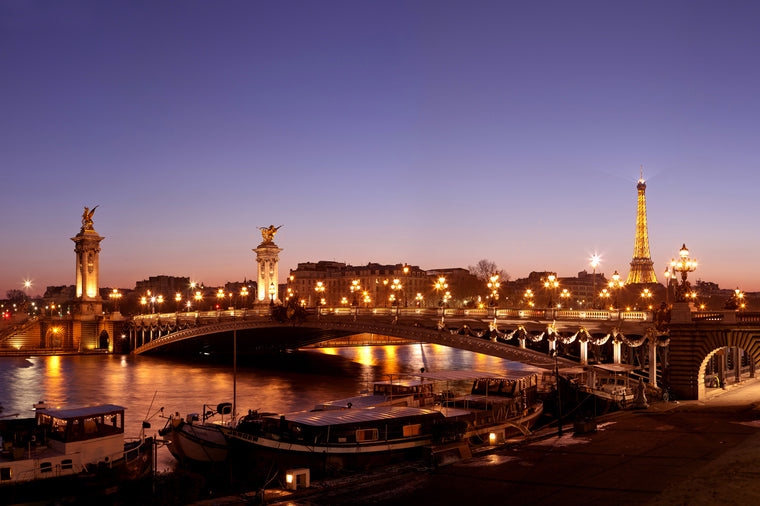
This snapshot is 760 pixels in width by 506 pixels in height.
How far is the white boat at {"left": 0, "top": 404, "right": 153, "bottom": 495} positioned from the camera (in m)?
22.3

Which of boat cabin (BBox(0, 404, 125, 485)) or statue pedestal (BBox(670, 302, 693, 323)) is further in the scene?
statue pedestal (BBox(670, 302, 693, 323))

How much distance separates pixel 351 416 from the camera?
26672 mm

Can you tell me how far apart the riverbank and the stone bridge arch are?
21.9 ft

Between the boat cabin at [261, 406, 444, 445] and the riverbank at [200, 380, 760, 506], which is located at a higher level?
the boat cabin at [261, 406, 444, 445]

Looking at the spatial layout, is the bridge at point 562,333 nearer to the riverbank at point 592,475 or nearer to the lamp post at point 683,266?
the lamp post at point 683,266

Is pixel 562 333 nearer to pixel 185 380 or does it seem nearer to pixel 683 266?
pixel 683 266

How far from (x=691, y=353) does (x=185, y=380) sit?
41333 millimetres

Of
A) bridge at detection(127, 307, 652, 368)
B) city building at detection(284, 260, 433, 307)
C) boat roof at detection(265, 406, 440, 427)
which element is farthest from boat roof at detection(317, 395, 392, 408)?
city building at detection(284, 260, 433, 307)

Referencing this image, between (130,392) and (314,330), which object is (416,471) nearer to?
(130,392)

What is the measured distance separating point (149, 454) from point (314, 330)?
159ft

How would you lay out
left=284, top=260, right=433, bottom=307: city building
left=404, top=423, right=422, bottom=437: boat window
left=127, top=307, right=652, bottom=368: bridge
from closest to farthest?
left=404, top=423, right=422, bottom=437: boat window < left=127, top=307, right=652, bottom=368: bridge < left=284, top=260, right=433, bottom=307: city building

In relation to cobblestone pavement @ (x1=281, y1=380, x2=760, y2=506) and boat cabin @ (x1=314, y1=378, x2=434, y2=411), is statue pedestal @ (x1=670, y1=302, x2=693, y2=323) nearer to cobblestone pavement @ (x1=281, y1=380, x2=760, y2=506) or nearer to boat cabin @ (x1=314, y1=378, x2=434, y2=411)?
cobblestone pavement @ (x1=281, y1=380, x2=760, y2=506)

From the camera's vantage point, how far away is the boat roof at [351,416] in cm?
2594

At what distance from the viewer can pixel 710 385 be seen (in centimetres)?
4069
